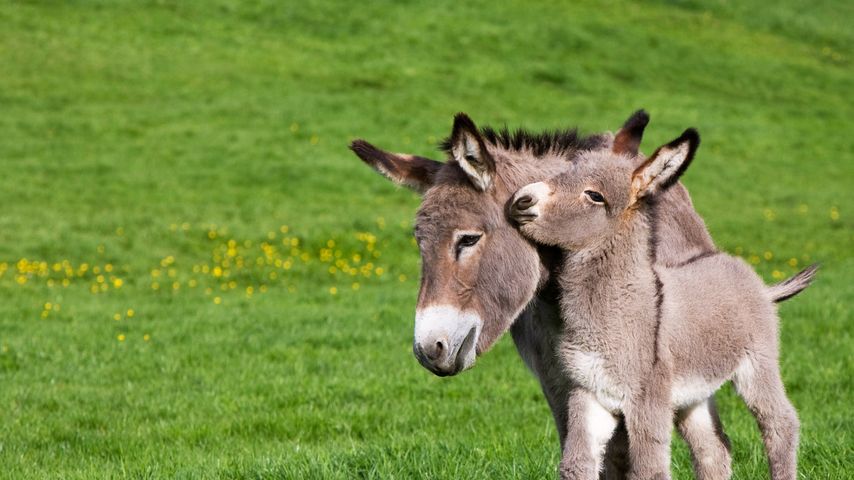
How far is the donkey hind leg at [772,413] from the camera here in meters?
4.45

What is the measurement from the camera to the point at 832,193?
26.5 m

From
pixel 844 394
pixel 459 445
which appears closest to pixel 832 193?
pixel 844 394

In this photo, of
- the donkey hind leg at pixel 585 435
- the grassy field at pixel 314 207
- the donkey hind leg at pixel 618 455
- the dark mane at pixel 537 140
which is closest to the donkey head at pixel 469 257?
the dark mane at pixel 537 140

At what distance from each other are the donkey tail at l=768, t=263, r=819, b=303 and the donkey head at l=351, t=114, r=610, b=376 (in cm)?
158

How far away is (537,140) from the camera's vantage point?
168 inches

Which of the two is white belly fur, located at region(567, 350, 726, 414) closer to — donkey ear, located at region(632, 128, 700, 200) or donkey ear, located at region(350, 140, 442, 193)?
donkey ear, located at region(632, 128, 700, 200)

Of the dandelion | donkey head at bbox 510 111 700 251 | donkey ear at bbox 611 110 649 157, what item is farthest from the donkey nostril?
the dandelion

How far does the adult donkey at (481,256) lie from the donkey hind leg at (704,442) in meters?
0.78

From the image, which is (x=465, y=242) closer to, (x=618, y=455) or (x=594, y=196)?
(x=594, y=196)

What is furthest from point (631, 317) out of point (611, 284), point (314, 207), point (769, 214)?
point (769, 214)

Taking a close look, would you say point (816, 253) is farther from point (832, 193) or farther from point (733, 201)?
point (832, 193)

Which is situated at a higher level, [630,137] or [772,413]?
[630,137]

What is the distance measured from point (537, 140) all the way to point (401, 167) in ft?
2.13

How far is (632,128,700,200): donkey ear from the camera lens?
152 inches
